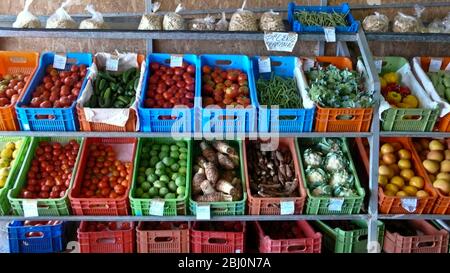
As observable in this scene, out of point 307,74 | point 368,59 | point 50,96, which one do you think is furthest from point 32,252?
point 368,59

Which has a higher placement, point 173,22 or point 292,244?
point 173,22

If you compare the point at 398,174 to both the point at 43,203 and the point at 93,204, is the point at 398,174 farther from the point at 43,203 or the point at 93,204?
the point at 43,203

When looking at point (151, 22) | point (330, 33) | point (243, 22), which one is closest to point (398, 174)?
point (330, 33)

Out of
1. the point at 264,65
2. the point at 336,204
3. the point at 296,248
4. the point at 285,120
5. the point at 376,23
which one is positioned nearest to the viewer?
the point at 285,120

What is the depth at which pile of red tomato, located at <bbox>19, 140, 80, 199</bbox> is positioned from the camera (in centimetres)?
320

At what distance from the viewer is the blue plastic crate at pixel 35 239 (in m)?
3.27

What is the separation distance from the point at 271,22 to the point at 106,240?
6.24ft

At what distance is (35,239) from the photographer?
10.8 feet

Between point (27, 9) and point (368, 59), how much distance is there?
2.42m

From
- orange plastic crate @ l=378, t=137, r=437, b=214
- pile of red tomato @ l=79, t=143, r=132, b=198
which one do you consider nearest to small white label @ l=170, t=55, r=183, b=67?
pile of red tomato @ l=79, t=143, r=132, b=198

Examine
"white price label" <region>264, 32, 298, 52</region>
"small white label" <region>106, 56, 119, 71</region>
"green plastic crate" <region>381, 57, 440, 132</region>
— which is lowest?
"green plastic crate" <region>381, 57, 440, 132</region>

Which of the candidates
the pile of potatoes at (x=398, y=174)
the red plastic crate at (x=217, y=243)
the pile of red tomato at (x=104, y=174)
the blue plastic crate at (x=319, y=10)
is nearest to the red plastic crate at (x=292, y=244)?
the red plastic crate at (x=217, y=243)

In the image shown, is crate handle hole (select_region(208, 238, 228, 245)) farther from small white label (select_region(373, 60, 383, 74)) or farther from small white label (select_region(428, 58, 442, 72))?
small white label (select_region(428, 58, 442, 72))

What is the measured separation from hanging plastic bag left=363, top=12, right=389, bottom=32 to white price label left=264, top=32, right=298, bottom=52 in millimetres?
662
